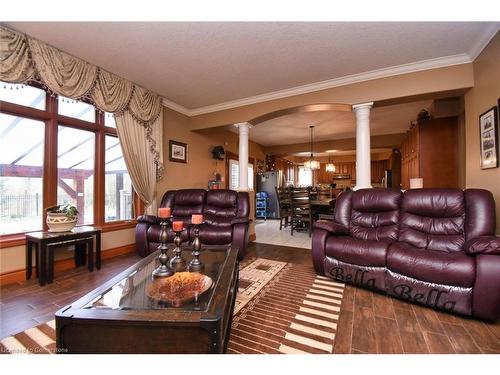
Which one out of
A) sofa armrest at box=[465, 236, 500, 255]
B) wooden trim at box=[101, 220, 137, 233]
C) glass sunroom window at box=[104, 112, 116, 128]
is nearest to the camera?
sofa armrest at box=[465, 236, 500, 255]

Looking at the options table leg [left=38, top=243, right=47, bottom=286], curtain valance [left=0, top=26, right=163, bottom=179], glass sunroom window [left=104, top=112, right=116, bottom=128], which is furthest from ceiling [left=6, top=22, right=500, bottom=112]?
table leg [left=38, top=243, right=47, bottom=286]

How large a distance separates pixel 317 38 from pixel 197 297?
267cm

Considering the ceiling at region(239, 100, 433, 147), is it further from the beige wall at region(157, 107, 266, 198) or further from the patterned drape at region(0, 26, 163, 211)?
the patterned drape at region(0, 26, 163, 211)

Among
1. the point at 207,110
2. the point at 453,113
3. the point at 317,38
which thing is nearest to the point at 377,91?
the point at 317,38

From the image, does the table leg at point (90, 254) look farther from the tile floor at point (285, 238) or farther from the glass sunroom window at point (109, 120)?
the tile floor at point (285, 238)

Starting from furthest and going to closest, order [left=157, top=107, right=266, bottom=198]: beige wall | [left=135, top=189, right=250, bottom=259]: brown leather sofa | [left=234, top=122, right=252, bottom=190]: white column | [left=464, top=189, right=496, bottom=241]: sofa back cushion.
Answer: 1. [left=234, top=122, right=252, bottom=190]: white column
2. [left=157, top=107, right=266, bottom=198]: beige wall
3. [left=135, top=189, right=250, bottom=259]: brown leather sofa
4. [left=464, top=189, right=496, bottom=241]: sofa back cushion

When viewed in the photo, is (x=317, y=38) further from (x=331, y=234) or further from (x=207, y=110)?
(x=207, y=110)

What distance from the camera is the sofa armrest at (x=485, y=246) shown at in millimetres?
1580

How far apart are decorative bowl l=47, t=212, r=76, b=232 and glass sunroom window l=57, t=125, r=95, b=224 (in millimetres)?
415

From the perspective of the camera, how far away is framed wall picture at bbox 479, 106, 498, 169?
2160mm

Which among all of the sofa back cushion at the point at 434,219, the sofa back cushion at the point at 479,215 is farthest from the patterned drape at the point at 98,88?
the sofa back cushion at the point at 479,215

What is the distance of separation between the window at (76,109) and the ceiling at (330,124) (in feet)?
7.71

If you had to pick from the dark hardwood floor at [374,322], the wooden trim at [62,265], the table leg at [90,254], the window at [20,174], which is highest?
the window at [20,174]

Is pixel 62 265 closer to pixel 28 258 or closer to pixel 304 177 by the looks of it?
pixel 28 258
